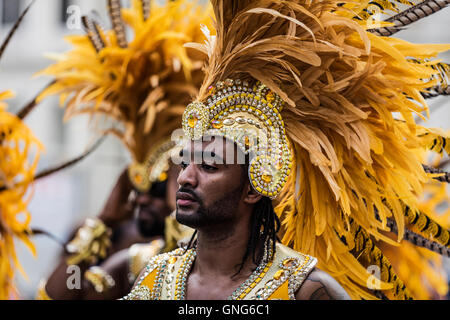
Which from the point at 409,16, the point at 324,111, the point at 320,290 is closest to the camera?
the point at 320,290

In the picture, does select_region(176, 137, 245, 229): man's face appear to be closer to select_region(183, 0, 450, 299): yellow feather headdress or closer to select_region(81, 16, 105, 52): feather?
select_region(183, 0, 450, 299): yellow feather headdress

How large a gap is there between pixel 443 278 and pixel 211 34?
2563mm

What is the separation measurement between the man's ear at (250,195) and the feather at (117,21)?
6.96ft

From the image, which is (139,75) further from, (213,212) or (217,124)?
(213,212)

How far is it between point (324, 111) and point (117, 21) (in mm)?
2143

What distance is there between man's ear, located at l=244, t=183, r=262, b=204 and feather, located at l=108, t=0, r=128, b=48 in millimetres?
2121

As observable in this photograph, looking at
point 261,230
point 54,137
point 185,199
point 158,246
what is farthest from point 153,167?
point 54,137

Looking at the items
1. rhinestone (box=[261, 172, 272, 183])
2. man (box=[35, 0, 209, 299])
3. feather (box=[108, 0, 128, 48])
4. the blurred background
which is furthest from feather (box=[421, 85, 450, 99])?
the blurred background

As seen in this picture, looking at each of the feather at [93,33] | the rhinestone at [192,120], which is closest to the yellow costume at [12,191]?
the feather at [93,33]

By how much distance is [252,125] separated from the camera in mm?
2182

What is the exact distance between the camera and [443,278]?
430cm

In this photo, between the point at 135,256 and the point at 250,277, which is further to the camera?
the point at 135,256
